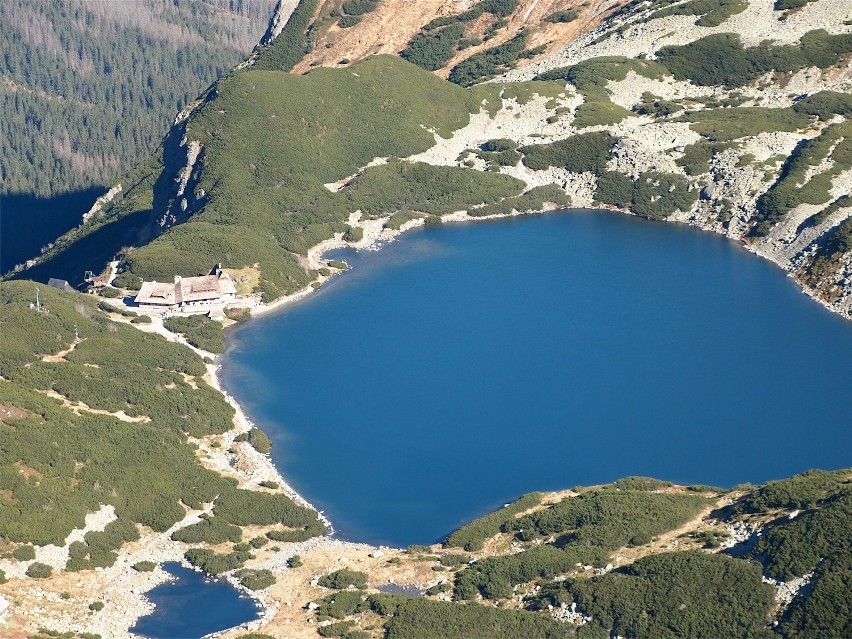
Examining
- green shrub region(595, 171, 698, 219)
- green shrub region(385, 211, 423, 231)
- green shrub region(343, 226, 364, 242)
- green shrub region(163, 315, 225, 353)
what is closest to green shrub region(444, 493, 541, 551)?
green shrub region(163, 315, 225, 353)

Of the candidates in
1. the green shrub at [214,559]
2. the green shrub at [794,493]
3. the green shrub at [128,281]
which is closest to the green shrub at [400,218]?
the green shrub at [128,281]

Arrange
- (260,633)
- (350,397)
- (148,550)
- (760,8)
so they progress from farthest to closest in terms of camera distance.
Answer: (760,8) < (350,397) < (148,550) < (260,633)

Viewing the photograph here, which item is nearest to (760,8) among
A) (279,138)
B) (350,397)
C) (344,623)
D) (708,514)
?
(279,138)

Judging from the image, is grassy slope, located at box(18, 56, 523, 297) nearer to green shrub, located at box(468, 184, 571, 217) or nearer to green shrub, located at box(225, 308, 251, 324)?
green shrub, located at box(468, 184, 571, 217)

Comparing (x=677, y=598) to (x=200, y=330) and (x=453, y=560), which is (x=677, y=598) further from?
(x=200, y=330)

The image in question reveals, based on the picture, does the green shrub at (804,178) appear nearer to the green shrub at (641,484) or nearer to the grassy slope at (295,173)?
the grassy slope at (295,173)

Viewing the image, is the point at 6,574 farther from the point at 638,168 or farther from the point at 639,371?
the point at 638,168
